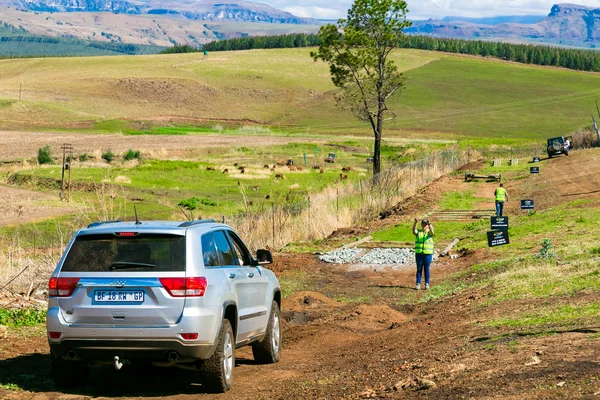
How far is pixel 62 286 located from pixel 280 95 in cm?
14319

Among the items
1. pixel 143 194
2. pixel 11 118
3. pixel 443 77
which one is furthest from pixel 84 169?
pixel 443 77

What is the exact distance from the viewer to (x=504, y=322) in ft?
44.2

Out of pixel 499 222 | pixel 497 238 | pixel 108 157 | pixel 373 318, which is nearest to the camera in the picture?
pixel 373 318

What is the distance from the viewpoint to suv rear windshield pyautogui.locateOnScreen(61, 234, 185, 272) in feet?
32.9

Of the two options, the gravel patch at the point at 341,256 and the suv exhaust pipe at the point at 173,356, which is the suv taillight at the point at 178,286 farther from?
the gravel patch at the point at 341,256

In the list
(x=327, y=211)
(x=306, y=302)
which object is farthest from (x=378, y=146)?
(x=306, y=302)

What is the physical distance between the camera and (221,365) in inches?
405

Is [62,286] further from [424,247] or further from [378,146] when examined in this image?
[378,146]

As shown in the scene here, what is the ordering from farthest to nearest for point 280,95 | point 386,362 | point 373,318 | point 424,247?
point 280,95
point 424,247
point 373,318
point 386,362

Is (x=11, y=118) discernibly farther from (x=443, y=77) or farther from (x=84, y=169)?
(x=443, y=77)

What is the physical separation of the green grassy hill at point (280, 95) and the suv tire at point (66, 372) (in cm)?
9533

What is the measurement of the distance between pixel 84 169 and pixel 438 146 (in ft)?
153

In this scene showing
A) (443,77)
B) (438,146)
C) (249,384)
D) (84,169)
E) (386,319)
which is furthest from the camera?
(443,77)

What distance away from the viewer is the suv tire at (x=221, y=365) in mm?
10211
